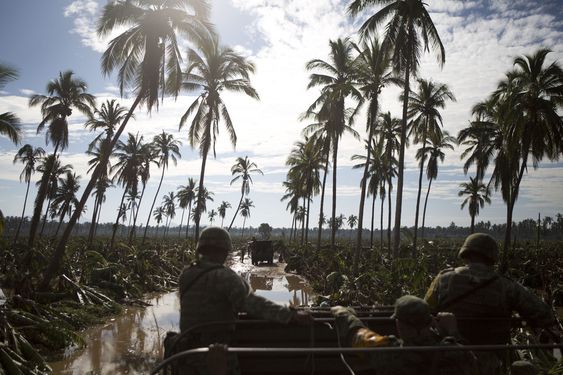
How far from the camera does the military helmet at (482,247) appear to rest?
307cm

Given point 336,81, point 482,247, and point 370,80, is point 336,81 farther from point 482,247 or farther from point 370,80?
point 482,247

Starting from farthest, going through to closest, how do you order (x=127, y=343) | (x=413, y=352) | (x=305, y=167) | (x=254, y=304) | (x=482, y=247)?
(x=305, y=167)
(x=127, y=343)
(x=482, y=247)
(x=254, y=304)
(x=413, y=352)

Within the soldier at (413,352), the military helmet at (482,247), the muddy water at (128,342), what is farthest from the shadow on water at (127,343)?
the soldier at (413,352)

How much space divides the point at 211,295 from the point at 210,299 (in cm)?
4

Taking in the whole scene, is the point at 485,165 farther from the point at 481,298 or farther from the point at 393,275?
the point at 481,298

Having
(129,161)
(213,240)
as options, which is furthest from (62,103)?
(213,240)

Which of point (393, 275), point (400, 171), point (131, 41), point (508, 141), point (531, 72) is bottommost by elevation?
point (393, 275)

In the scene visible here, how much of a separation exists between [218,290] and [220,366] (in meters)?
0.82

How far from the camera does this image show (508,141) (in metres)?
18.4

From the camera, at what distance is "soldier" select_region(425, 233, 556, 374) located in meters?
2.85

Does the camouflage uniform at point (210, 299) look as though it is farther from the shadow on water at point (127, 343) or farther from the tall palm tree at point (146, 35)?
the tall palm tree at point (146, 35)

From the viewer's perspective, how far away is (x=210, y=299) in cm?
280

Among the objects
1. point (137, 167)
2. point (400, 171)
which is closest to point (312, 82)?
point (400, 171)

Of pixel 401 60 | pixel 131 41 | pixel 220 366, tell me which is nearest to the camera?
pixel 220 366
